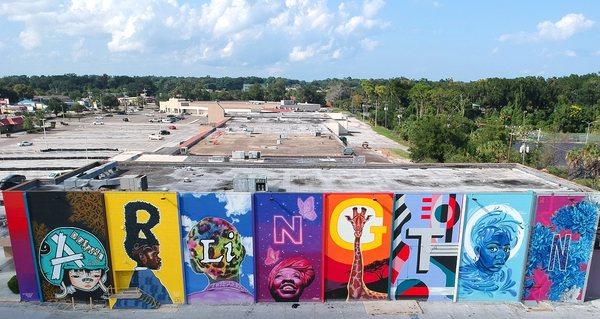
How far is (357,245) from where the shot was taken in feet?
75.3

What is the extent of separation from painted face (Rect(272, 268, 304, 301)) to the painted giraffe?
9.80 ft

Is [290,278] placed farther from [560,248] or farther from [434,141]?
[434,141]

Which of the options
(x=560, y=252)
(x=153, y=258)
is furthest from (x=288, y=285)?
(x=560, y=252)

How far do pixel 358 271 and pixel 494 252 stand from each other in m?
8.03

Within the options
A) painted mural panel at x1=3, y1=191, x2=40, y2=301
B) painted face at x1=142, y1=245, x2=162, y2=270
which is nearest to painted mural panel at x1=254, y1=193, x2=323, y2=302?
painted face at x1=142, y1=245, x2=162, y2=270

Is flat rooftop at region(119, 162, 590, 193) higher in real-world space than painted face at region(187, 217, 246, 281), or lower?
higher

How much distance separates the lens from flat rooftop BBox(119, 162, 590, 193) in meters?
26.5

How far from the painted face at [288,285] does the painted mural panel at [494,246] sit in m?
9.54

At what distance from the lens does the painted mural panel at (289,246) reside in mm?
22234

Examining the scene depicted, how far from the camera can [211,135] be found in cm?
7231

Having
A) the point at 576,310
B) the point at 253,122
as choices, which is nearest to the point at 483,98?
the point at 253,122

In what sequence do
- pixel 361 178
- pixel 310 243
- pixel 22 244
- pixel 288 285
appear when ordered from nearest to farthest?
pixel 22 244, pixel 310 243, pixel 288 285, pixel 361 178

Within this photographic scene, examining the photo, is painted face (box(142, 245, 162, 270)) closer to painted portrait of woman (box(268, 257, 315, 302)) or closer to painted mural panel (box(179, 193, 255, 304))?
painted mural panel (box(179, 193, 255, 304))

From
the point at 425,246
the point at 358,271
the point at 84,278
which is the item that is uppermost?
the point at 425,246
